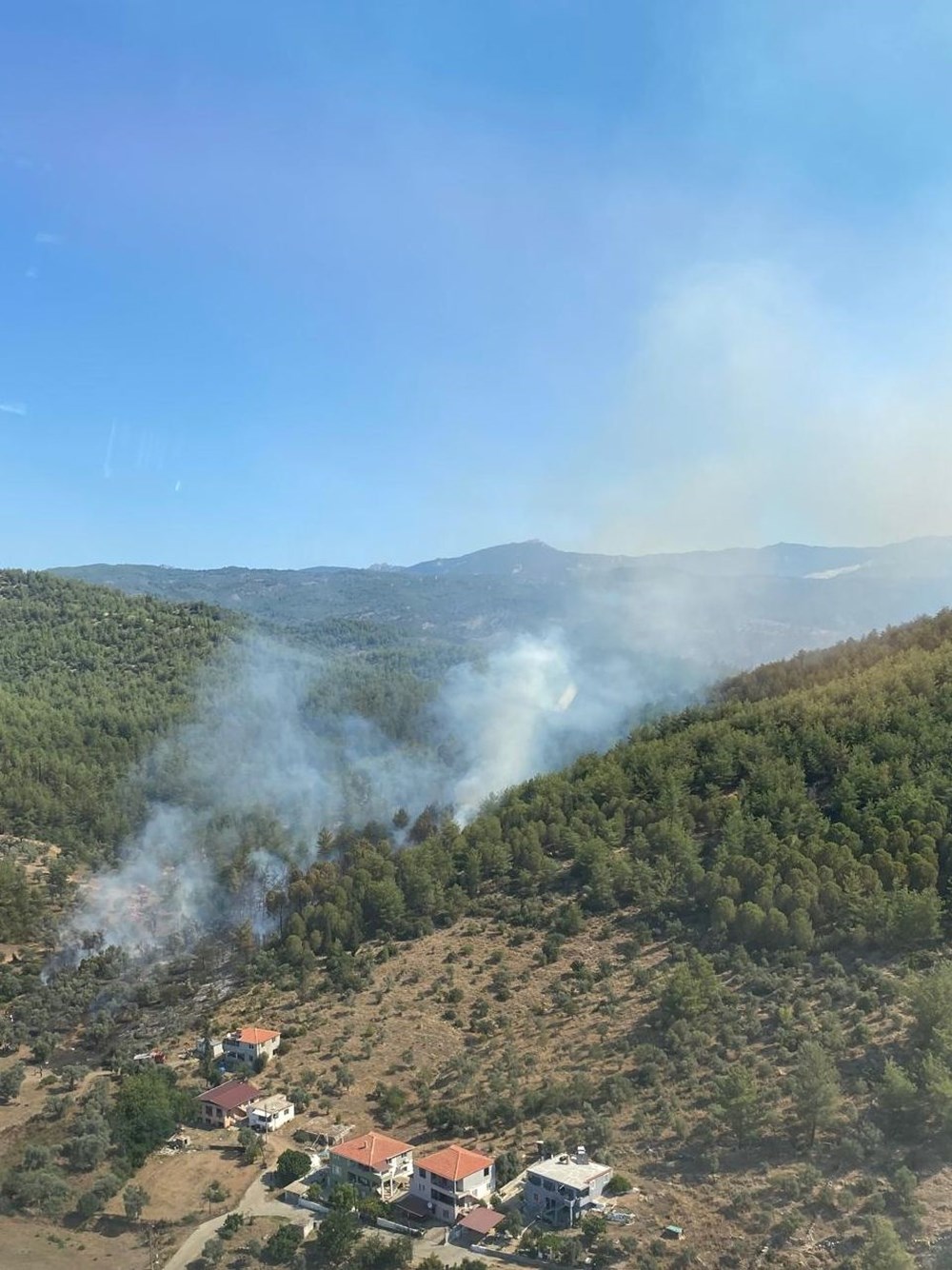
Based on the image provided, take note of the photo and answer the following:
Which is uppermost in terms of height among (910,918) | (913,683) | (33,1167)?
(913,683)

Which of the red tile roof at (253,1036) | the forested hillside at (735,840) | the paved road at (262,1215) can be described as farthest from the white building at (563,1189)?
the forested hillside at (735,840)

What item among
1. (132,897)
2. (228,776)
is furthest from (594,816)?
(228,776)

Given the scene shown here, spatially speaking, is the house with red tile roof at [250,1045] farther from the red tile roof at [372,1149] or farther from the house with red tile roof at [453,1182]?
the house with red tile roof at [453,1182]

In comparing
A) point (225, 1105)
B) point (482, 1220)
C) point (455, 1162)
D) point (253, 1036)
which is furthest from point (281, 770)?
point (482, 1220)

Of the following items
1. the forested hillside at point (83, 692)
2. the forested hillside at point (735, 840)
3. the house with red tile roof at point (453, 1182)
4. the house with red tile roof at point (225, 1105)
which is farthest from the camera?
the forested hillside at point (83, 692)

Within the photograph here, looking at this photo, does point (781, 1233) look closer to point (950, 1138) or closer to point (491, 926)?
point (950, 1138)

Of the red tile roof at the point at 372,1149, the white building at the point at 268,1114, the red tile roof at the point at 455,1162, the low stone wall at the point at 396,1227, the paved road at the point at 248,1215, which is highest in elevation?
the red tile roof at the point at 455,1162

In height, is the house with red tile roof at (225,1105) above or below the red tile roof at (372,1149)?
below
